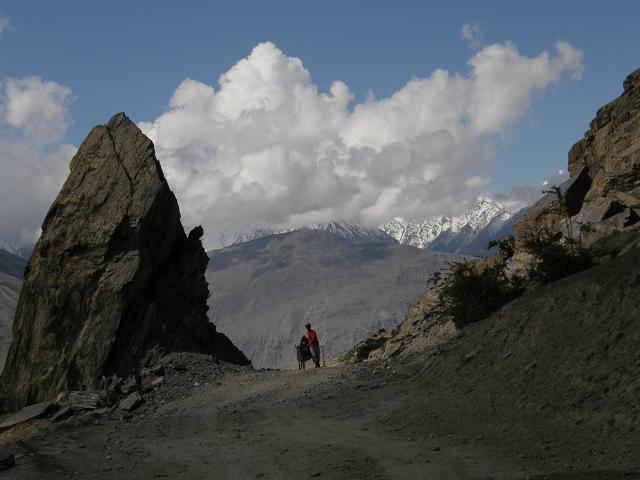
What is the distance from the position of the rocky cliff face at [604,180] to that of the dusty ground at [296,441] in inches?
511

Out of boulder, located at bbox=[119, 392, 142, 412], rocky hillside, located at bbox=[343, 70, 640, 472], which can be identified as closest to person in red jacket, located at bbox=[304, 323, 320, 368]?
rocky hillside, located at bbox=[343, 70, 640, 472]

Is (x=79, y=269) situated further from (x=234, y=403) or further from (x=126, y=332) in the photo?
(x=234, y=403)

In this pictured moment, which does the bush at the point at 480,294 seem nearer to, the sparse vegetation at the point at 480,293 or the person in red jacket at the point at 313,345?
the sparse vegetation at the point at 480,293

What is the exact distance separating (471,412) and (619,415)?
3.90m

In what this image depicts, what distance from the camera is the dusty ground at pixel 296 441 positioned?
1234cm

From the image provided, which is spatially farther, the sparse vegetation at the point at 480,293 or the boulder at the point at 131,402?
the boulder at the point at 131,402

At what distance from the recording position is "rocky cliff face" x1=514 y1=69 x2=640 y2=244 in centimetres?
2976

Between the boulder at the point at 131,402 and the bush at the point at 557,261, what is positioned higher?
the bush at the point at 557,261

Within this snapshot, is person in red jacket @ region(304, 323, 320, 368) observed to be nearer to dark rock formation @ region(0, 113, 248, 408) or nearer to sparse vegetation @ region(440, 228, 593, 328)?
dark rock formation @ region(0, 113, 248, 408)

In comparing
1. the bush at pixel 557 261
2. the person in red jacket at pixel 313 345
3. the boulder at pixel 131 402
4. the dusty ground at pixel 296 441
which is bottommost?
the dusty ground at pixel 296 441

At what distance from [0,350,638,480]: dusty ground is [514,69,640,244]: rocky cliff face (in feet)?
42.6

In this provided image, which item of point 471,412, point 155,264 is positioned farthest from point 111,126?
point 471,412

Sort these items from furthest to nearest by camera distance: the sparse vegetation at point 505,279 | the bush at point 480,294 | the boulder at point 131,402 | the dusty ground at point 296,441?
1. the boulder at point 131,402
2. the bush at point 480,294
3. the sparse vegetation at point 505,279
4. the dusty ground at point 296,441

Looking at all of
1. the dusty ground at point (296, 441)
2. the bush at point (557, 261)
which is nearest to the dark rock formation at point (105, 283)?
the dusty ground at point (296, 441)
